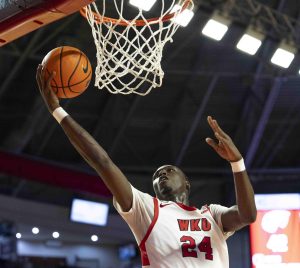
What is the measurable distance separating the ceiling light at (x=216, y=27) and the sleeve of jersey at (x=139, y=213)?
711 cm

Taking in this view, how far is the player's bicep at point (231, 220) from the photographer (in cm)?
313

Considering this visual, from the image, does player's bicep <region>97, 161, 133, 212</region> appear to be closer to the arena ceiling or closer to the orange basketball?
the orange basketball

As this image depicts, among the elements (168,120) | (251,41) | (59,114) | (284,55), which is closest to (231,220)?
(59,114)

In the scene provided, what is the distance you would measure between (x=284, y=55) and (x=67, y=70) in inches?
299

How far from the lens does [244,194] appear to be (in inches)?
118

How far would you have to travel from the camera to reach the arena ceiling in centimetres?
1229

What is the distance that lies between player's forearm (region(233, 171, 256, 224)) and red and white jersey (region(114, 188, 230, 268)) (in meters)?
0.23

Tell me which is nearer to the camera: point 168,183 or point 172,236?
point 172,236

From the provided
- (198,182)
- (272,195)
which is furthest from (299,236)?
(198,182)

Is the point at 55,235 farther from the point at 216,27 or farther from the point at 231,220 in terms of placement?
the point at 231,220

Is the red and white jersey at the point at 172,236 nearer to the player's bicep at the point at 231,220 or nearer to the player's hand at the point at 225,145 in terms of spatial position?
the player's bicep at the point at 231,220

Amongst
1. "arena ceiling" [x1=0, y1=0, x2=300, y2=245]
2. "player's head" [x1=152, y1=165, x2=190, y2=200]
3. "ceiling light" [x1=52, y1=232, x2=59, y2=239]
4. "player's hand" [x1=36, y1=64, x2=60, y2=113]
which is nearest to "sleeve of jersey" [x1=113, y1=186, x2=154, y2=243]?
"player's head" [x1=152, y1=165, x2=190, y2=200]

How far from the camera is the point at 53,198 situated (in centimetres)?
1492

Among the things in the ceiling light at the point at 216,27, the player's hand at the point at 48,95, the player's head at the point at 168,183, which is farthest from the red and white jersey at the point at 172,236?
the ceiling light at the point at 216,27
